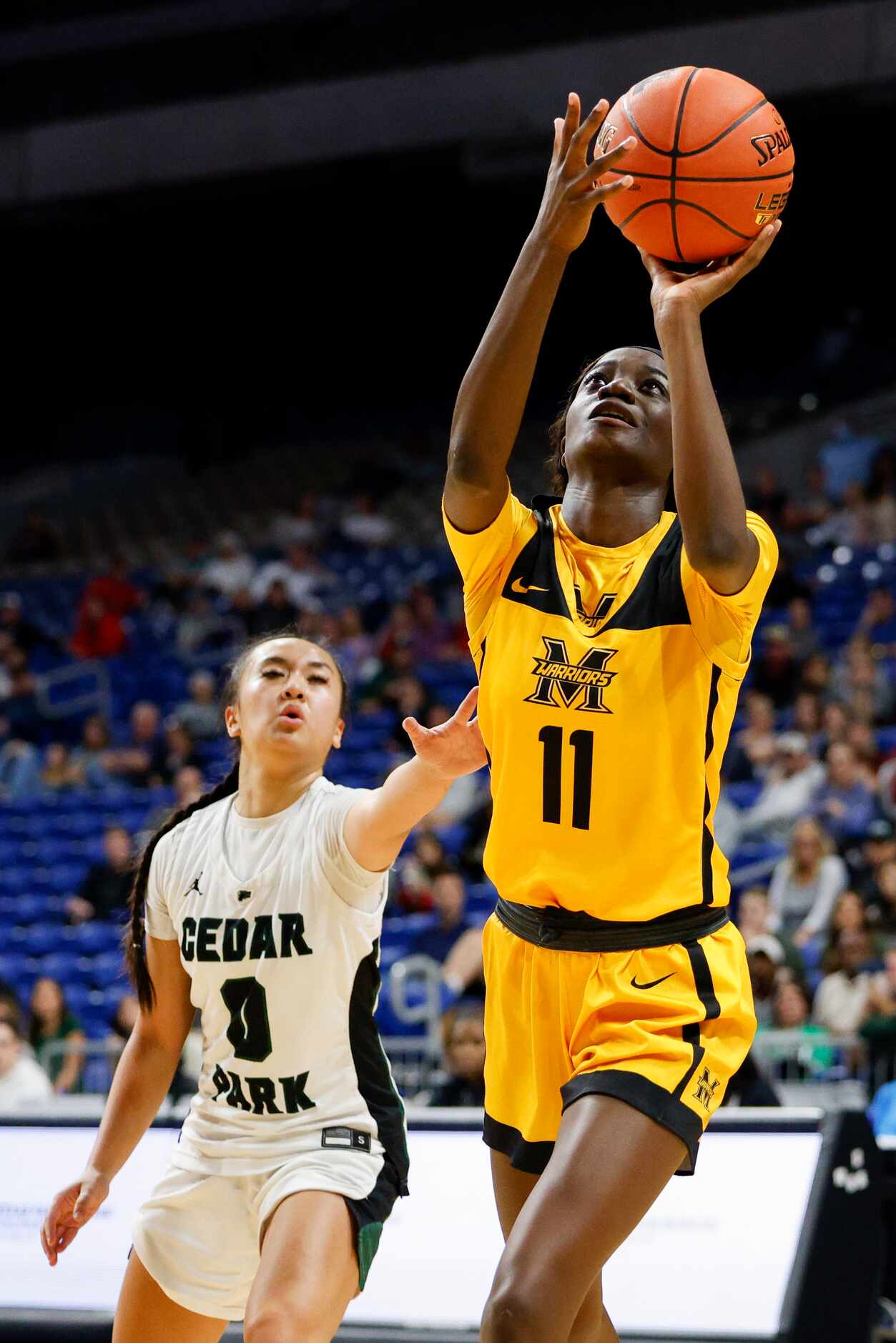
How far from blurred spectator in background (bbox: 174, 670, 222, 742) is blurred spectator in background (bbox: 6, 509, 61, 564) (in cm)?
525

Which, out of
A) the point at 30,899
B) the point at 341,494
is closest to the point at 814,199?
the point at 341,494

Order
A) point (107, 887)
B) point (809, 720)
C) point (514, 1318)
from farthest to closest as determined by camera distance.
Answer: point (107, 887)
point (809, 720)
point (514, 1318)

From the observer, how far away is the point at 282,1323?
3.01 metres

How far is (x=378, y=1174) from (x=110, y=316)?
1862cm

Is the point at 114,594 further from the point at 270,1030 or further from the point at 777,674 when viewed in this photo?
the point at 270,1030

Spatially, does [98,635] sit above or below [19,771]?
above

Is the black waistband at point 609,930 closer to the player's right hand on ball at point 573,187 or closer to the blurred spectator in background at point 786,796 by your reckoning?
the player's right hand on ball at point 573,187

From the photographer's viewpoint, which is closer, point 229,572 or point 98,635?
point 98,635

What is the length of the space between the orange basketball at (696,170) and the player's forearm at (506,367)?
0.84ft

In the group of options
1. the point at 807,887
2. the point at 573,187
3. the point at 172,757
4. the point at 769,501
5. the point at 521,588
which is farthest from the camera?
the point at 769,501

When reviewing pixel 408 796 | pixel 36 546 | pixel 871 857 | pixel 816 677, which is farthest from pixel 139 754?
pixel 408 796

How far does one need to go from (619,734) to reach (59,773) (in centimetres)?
1086

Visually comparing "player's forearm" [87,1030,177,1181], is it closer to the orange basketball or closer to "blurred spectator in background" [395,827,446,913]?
the orange basketball

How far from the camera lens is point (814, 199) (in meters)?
17.6
